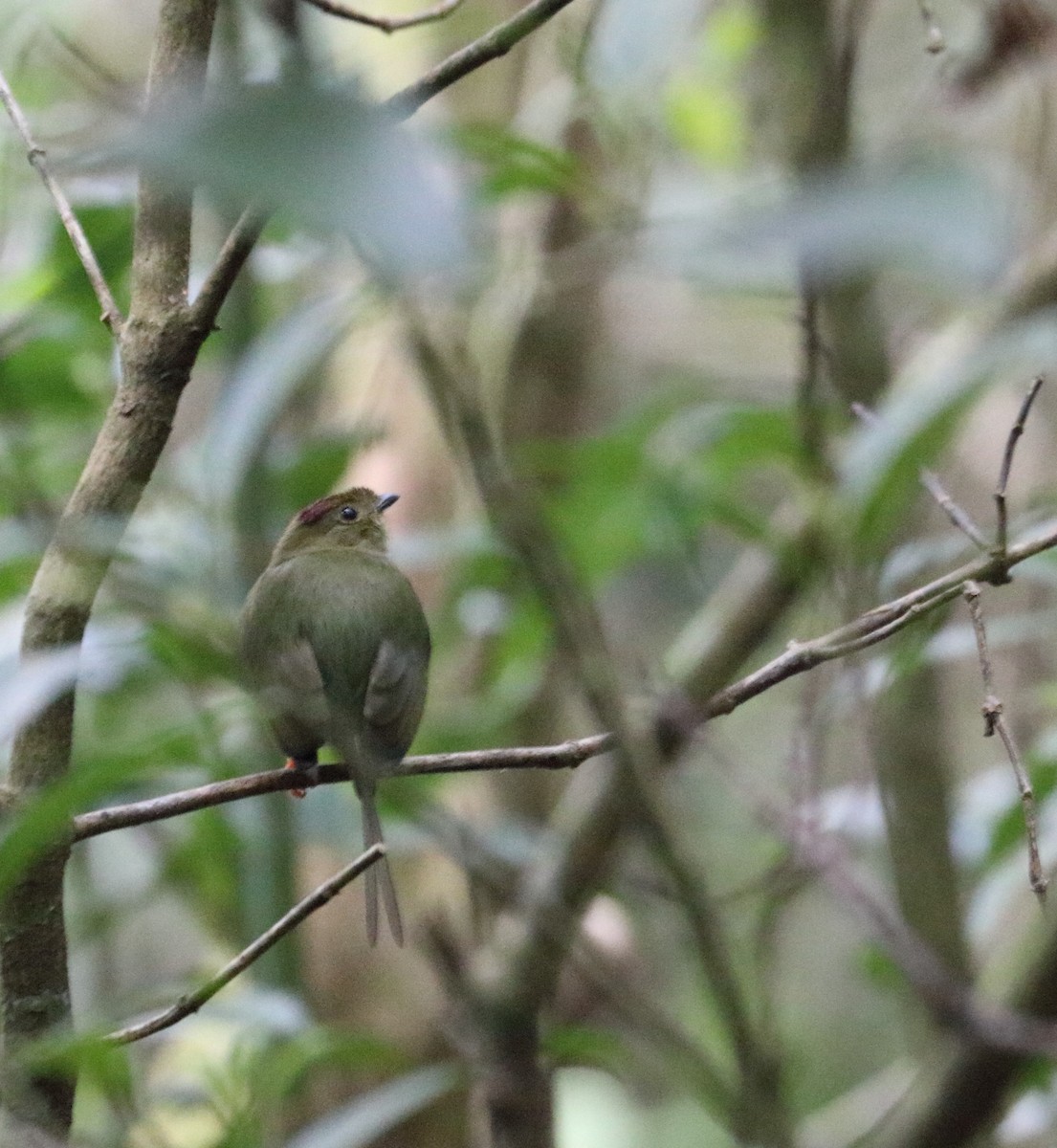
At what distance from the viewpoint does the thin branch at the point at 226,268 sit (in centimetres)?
147

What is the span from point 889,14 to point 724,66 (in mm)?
2420

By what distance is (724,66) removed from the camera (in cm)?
480

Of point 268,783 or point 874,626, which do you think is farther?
point 268,783

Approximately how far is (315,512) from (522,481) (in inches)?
82.1

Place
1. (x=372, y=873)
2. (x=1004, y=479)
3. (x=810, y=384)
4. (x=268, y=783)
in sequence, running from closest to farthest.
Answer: (x=1004, y=479), (x=268, y=783), (x=810, y=384), (x=372, y=873)

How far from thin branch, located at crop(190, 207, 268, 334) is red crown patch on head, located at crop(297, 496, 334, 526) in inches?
70.1

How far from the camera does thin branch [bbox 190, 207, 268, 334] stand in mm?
1468

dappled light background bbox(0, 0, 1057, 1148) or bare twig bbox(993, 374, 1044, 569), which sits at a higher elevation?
dappled light background bbox(0, 0, 1057, 1148)

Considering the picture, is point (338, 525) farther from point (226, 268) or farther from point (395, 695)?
point (226, 268)

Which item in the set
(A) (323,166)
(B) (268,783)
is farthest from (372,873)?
(A) (323,166)

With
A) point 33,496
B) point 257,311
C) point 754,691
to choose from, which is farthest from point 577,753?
point 257,311

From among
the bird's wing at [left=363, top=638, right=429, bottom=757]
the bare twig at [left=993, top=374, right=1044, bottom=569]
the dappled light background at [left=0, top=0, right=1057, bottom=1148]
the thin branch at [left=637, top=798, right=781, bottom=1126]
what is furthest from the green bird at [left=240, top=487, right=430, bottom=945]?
the thin branch at [left=637, top=798, right=781, bottom=1126]

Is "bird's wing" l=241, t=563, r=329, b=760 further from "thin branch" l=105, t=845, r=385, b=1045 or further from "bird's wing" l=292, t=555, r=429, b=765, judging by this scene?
"thin branch" l=105, t=845, r=385, b=1045

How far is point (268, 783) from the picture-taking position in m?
1.85
